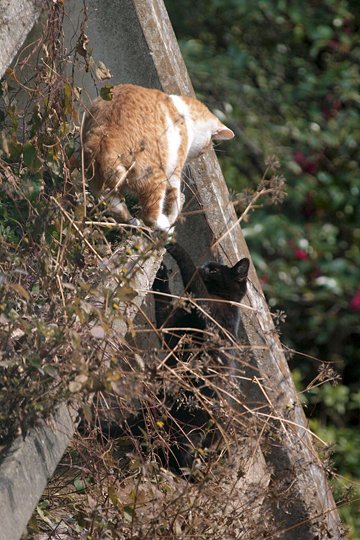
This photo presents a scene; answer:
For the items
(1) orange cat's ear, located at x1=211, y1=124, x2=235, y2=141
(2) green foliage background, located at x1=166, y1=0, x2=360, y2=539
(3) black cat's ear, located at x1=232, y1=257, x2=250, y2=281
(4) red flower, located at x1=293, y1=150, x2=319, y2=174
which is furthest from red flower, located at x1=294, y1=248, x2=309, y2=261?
(3) black cat's ear, located at x1=232, y1=257, x2=250, y2=281

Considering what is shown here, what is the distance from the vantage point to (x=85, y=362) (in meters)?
1.88

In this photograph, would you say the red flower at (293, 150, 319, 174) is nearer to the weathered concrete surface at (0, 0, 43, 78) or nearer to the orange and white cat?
the orange and white cat

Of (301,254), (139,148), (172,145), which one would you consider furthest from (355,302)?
(139,148)

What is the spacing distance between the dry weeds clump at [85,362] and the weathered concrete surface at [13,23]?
14 centimetres

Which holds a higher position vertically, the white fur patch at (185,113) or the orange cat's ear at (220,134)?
the white fur patch at (185,113)

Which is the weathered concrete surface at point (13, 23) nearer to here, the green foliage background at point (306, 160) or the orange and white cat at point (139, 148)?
the orange and white cat at point (139, 148)

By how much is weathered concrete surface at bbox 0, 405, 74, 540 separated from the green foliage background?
4493mm

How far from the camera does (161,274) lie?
337cm

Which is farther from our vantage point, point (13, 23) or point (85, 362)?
point (13, 23)

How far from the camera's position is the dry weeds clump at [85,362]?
1.88 m

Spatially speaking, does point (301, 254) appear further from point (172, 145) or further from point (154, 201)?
point (154, 201)

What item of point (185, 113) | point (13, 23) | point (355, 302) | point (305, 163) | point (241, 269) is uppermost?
point (13, 23)

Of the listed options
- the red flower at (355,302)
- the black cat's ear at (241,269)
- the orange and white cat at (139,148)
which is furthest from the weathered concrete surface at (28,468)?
the red flower at (355,302)

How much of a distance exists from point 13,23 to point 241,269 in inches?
52.6
